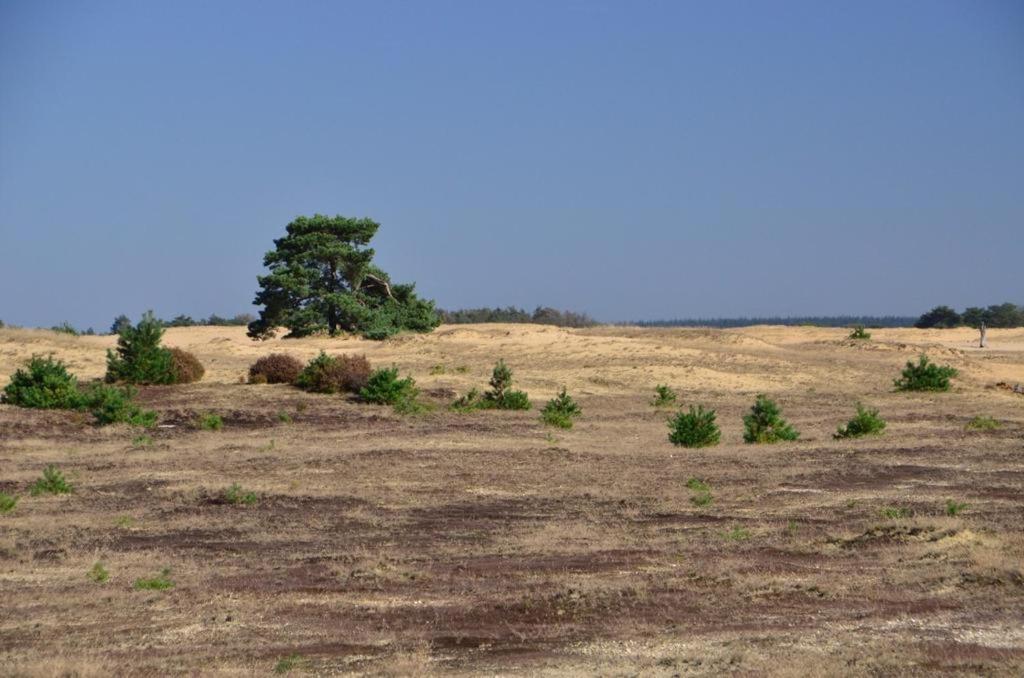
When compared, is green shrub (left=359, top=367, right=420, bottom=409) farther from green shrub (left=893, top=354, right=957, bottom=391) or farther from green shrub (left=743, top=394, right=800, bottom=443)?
green shrub (left=893, top=354, right=957, bottom=391)

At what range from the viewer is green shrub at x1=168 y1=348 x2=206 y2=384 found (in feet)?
94.4

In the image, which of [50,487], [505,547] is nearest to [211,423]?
[50,487]

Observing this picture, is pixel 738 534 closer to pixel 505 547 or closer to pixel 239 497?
pixel 505 547

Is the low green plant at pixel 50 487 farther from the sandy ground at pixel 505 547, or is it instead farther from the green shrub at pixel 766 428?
the green shrub at pixel 766 428

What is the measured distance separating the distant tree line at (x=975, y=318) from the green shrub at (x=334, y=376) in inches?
2234

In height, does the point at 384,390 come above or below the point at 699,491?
above

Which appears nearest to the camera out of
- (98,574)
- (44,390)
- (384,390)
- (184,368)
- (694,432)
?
(98,574)

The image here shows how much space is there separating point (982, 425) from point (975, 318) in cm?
6176

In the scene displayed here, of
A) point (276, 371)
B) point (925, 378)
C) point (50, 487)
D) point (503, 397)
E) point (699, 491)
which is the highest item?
point (276, 371)

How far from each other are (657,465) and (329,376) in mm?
11788

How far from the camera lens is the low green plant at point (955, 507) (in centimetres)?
1219

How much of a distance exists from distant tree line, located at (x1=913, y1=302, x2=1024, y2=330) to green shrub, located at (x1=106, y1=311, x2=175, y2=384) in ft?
193

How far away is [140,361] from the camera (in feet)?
92.6

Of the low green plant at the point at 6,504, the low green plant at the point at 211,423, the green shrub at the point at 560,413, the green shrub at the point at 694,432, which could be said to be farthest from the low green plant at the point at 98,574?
the green shrub at the point at 560,413
